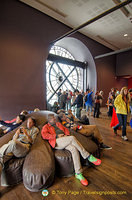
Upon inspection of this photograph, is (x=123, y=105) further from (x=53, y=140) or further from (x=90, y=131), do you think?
(x=53, y=140)

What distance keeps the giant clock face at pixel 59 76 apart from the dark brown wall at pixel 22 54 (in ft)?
6.55

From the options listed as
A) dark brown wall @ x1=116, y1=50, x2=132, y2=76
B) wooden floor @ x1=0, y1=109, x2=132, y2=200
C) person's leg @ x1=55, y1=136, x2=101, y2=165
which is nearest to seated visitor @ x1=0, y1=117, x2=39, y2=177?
wooden floor @ x1=0, y1=109, x2=132, y2=200

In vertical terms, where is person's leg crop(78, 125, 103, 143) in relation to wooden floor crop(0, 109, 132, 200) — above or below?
above

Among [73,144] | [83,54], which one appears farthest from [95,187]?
[83,54]

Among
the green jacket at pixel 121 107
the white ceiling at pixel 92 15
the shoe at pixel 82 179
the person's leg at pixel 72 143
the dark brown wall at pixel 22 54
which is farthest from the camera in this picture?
the white ceiling at pixel 92 15

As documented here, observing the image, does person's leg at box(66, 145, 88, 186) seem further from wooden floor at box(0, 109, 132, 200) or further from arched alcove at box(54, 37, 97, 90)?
arched alcove at box(54, 37, 97, 90)

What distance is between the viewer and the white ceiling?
193 inches

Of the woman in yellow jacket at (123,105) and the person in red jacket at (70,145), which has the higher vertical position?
the woman in yellow jacket at (123,105)

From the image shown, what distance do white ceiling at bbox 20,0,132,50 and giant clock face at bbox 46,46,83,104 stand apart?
6.91 ft

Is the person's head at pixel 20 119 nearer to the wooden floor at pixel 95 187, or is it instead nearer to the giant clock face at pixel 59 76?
the wooden floor at pixel 95 187

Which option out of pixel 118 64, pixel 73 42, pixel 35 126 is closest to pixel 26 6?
pixel 73 42

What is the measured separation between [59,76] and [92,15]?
4067 mm

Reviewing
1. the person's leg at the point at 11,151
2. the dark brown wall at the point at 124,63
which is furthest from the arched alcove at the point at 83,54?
the person's leg at the point at 11,151

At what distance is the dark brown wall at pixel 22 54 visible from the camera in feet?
14.2
